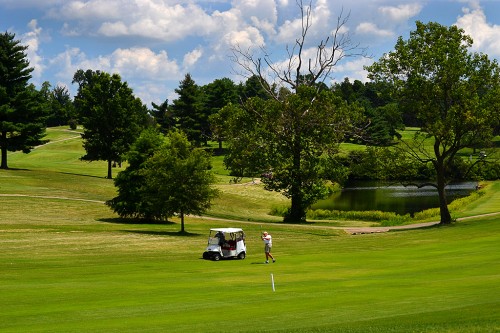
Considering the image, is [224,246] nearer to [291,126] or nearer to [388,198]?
[291,126]

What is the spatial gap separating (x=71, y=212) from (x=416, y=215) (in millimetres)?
33897

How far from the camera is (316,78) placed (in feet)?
221

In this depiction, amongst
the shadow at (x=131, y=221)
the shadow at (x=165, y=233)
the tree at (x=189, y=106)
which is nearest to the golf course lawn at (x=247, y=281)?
the shadow at (x=165, y=233)

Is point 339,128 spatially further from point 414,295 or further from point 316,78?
point 414,295

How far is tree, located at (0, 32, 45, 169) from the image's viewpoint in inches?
3295

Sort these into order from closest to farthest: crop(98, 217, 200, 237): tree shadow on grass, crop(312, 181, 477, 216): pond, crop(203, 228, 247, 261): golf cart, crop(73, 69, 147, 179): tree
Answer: crop(203, 228, 247, 261): golf cart
crop(98, 217, 200, 237): tree shadow on grass
crop(312, 181, 477, 216): pond
crop(73, 69, 147, 179): tree

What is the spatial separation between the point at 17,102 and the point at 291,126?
132 feet

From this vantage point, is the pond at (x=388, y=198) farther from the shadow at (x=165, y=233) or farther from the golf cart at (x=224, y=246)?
the golf cart at (x=224, y=246)

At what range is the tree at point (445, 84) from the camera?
166 ft

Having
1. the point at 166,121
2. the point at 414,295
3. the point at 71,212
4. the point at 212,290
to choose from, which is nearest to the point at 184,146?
the point at 71,212

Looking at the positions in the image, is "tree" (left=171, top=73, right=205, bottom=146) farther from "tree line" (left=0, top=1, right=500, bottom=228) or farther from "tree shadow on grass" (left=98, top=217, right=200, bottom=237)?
"tree shadow on grass" (left=98, top=217, right=200, bottom=237)

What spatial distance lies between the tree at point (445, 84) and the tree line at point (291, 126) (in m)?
0.08

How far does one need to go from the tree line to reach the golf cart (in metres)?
13.2

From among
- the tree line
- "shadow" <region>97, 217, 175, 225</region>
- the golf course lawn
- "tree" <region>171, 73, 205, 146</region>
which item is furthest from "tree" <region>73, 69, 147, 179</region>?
"tree" <region>171, 73, 205, 146</region>
